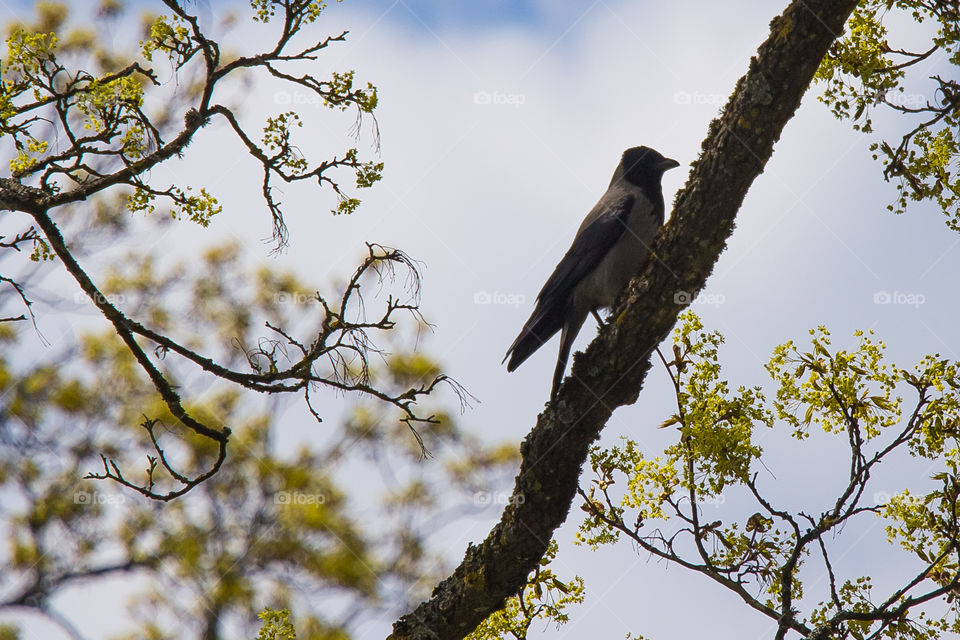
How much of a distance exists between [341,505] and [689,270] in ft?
27.3

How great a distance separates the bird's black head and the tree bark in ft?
8.66

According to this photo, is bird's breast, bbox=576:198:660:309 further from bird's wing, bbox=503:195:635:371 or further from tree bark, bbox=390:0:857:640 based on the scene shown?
tree bark, bbox=390:0:857:640

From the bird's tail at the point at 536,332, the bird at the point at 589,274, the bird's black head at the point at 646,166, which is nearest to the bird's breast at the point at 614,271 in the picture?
the bird at the point at 589,274

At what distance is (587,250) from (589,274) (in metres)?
0.19

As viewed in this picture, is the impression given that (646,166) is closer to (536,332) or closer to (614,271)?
(614,271)

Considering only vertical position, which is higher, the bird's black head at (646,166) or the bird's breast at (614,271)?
the bird's black head at (646,166)

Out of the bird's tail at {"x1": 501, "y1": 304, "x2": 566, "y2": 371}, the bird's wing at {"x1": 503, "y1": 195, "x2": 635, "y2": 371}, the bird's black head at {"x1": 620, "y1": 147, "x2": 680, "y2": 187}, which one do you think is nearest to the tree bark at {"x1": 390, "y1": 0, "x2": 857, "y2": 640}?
the bird's tail at {"x1": 501, "y1": 304, "x2": 566, "y2": 371}

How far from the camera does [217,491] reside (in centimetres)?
1114

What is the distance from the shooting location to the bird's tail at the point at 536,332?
5.50m

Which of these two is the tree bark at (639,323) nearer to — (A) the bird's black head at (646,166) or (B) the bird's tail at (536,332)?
(B) the bird's tail at (536,332)

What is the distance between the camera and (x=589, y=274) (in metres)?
5.68

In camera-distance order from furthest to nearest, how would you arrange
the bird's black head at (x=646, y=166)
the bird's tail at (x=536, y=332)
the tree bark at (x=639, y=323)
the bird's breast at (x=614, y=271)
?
the bird's black head at (x=646, y=166), the bird's breast at (x=614, y=271), the bird's tail at (x=536, y=332), the tree bark at (x=639, y=323)

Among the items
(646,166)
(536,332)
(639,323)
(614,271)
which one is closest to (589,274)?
(614,271)

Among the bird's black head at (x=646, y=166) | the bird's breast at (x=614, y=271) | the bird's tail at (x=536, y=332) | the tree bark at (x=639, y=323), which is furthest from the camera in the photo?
the bird's black head at (x=646, y=166)
